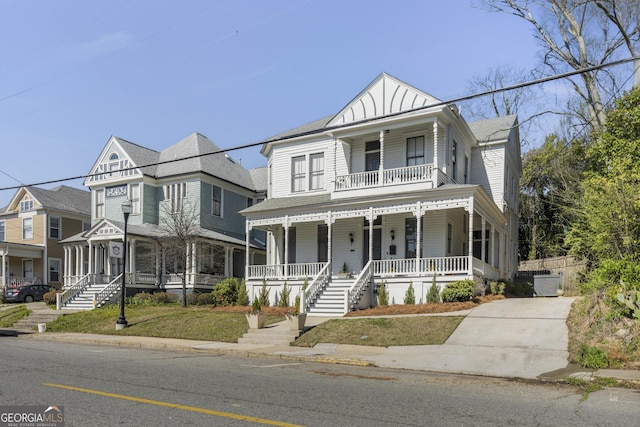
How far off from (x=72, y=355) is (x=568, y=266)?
2450cm

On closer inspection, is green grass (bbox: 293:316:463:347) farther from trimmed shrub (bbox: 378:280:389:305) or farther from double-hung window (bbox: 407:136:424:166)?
double-hung window (bbox: 407:136:424:166)

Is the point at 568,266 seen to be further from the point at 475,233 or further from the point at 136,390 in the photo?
the point at 136,390

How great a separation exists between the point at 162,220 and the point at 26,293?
41.3 feet

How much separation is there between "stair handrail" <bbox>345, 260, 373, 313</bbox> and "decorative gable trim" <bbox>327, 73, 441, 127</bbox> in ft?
23.5

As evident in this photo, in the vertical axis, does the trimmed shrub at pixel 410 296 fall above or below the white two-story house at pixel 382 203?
below

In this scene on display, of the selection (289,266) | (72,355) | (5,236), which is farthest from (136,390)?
(5,236)

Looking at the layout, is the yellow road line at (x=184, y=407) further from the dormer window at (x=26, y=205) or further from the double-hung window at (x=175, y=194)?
the dormer window at (x=26, y=205)

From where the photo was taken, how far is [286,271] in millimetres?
24672

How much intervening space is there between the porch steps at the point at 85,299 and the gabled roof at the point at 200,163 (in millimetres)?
7945

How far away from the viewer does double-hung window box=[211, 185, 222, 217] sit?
34000 mm

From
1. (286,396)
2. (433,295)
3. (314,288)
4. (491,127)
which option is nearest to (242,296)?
(314,288)

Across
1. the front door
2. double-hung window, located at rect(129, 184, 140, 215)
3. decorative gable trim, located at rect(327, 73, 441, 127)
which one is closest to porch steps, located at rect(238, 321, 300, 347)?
the front door

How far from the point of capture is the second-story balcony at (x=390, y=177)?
22.8 meters

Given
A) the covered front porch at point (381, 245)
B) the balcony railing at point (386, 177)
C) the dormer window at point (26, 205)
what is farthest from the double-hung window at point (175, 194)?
the dormer window at point (26, 205)
